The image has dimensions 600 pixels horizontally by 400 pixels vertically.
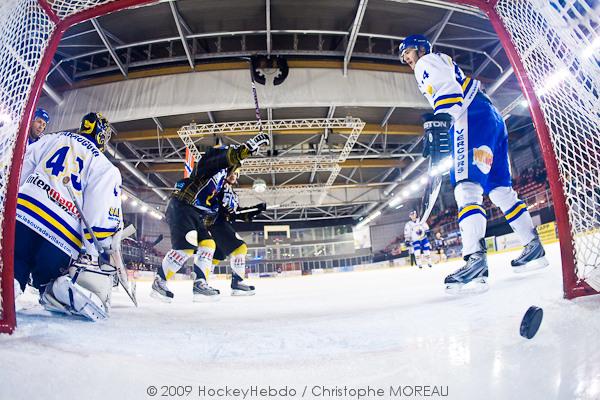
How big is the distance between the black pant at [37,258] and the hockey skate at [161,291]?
149cm

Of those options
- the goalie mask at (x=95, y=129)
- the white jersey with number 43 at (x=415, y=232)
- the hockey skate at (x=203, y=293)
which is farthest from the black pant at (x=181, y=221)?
the white jersey with number 43 at (x=415, y=232)

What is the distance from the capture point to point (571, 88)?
1.31 metres

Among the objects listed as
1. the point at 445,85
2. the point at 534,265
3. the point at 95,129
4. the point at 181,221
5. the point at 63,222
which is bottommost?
the point at 534,265

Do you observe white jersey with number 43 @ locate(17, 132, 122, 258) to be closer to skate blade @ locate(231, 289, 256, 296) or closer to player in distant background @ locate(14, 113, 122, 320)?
player in distant background @ locate(14, 113, 122, 320)

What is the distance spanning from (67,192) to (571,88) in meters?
2.28

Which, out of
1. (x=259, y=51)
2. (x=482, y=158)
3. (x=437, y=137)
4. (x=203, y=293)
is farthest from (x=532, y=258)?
(x=259, y=51)

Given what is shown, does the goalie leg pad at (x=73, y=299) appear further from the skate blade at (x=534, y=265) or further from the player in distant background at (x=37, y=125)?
the skate blade at (x=534, y=265)

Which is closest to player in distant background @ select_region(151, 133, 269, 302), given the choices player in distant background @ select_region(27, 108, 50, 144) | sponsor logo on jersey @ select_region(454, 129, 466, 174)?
player in distant background @ select_region(27, 108, 50, 144)

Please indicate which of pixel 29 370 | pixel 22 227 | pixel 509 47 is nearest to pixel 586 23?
pixel 509 47

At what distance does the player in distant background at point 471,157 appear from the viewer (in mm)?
1755

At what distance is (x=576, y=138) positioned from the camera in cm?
131

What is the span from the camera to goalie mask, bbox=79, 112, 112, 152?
5.93ft

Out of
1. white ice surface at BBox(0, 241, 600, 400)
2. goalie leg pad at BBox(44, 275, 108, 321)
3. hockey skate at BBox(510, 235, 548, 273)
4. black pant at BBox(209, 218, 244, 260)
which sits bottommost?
white ice surface at BBox(0, 241, 600, 400)

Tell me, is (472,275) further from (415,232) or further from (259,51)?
(415,232)
